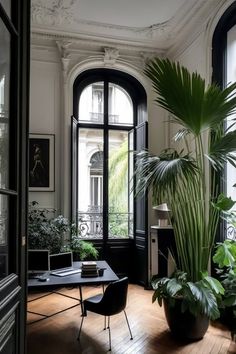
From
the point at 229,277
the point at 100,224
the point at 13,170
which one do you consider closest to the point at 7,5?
the point at 13,170

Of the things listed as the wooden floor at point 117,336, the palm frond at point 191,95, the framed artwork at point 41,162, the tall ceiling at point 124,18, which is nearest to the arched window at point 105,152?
the framed artwork at point 41,162

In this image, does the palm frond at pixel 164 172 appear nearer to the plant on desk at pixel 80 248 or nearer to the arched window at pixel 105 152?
the plant on desk at pixel 80 248

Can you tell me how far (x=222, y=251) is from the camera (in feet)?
11.0

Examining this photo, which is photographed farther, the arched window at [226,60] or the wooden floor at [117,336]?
the arched window at [226,60]

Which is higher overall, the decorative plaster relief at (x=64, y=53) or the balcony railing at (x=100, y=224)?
the decorative plaster relief at (x=64, y=53)

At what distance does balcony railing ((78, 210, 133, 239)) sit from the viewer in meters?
5.99

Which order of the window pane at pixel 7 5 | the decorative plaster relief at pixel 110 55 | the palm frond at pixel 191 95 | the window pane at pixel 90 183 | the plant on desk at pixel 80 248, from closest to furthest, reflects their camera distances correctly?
the window pane at pixel 7 5 → the palm frond at pixel 191 95 → the plant on desk at pixel 80 248 → the decorative plaster relief at pixel 110 55 → the window pane at pixel 90 183

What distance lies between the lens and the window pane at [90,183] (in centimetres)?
602

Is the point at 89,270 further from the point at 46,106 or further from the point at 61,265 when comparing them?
the point at 46,106

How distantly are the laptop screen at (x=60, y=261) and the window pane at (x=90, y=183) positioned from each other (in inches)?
67.1

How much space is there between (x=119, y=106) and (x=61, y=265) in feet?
11.1

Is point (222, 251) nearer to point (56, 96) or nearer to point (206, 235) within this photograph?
point (206, 235)

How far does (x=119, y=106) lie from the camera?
6309 mm

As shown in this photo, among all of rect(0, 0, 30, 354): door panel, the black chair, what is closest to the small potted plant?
the black chair
